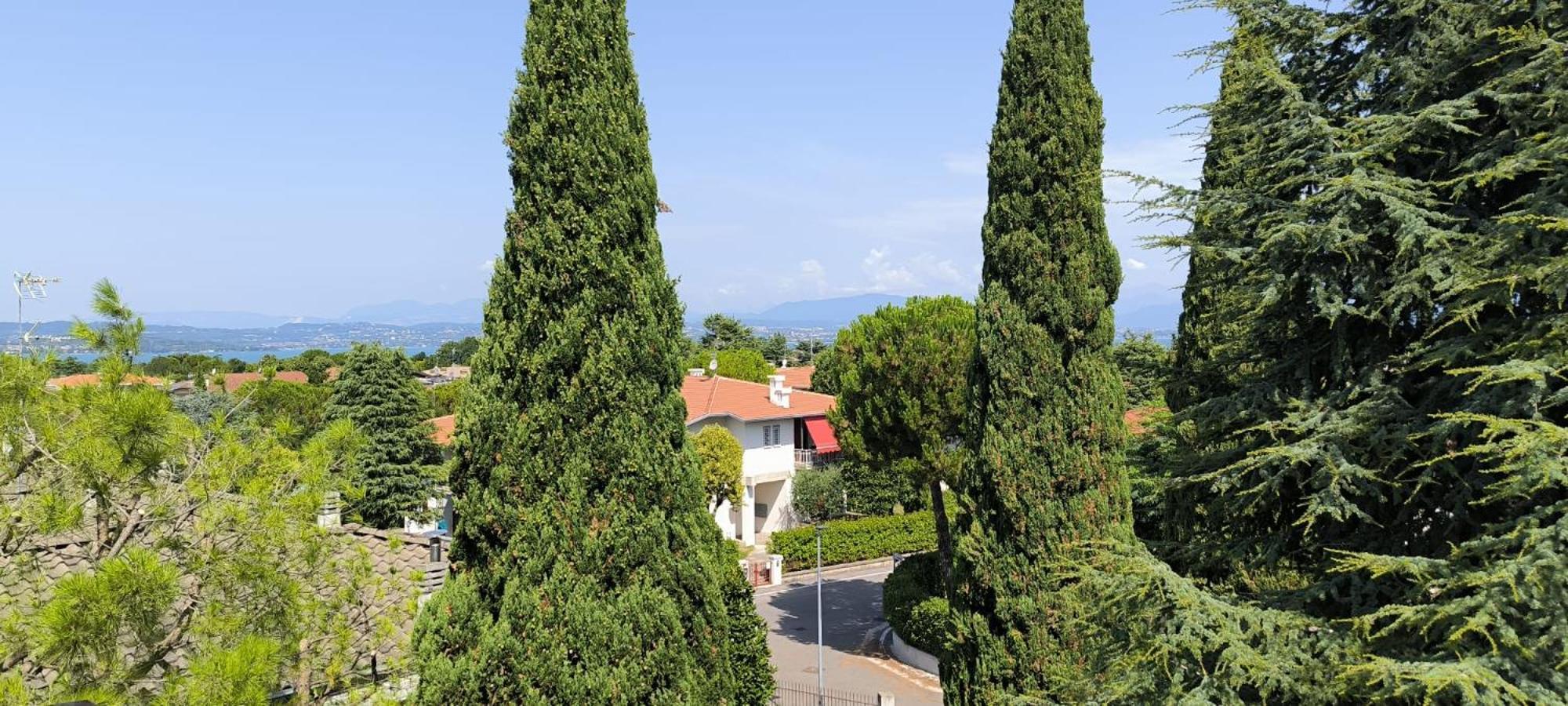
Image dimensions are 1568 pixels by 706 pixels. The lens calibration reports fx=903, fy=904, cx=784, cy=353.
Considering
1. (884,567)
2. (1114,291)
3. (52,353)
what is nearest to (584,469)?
(52,353)

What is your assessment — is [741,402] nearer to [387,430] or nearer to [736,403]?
[736,403]

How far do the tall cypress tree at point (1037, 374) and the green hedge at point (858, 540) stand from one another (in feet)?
72.7

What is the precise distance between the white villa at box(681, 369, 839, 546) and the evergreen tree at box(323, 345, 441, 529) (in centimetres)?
1040

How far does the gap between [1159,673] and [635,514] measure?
4.42 meters

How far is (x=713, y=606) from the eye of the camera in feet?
27.7

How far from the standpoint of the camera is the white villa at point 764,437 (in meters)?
38.5

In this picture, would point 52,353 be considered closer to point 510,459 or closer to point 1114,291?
point 510,459

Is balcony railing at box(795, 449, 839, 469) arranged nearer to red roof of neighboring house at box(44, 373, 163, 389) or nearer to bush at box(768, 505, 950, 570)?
bush at box(768, 505, 950, 570)

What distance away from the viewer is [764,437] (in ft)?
130

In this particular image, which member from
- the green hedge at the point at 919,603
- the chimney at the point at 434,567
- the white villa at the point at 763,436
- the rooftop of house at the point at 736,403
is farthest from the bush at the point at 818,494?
the chimney at the point at 434,567

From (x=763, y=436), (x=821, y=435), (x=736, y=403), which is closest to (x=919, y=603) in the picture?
(x=763, y=436)

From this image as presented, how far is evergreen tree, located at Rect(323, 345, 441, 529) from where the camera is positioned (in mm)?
31766

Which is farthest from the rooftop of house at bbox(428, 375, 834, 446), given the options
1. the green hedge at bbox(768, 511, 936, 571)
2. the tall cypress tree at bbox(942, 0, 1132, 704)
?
the tall cypress tree at bbox(942, 0, 1132, 704)

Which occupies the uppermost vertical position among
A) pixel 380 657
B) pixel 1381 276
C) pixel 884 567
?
pixel 1381 276
